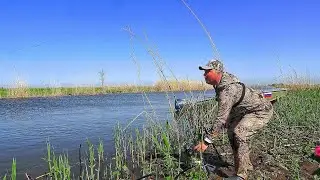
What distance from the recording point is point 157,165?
6.21 meters

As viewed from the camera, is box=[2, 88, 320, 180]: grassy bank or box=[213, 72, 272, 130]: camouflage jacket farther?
box=[2, 88, 320, 180]: grassy bank

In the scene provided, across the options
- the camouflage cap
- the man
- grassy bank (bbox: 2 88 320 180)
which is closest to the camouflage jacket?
the man

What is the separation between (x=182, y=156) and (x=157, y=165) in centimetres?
45

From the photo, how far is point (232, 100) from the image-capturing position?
5.04 m

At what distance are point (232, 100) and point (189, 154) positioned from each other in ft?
5.10

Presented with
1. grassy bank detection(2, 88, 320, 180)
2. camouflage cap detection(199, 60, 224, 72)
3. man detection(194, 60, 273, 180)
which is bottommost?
grassy bank detection(2, 88, 320, 180)

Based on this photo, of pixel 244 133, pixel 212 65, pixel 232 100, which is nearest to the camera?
pixel 212 65

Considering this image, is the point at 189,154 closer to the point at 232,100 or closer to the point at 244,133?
the point at 244,133

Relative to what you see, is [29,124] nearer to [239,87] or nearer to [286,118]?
[286,118]

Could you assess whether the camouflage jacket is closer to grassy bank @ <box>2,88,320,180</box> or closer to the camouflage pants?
the camouflage pants

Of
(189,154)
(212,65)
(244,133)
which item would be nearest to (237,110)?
(244,133)

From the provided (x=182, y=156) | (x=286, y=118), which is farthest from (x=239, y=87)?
(x=286, y=118)

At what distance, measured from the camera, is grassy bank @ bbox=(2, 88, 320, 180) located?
17.9 ft

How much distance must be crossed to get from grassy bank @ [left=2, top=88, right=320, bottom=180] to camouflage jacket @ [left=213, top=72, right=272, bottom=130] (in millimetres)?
626
